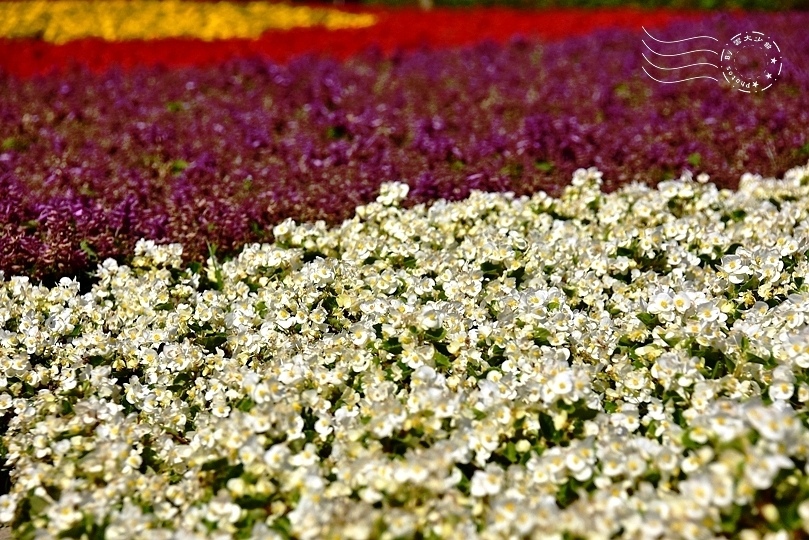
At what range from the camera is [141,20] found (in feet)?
38.8

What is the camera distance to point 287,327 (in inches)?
136

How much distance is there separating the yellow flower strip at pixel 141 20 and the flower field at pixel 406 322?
504 centimetres

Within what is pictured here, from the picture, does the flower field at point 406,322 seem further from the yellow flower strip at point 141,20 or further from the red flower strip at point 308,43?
the yellow flower strip at point 141,20

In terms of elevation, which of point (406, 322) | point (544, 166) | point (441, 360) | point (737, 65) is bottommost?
point (441, 360)

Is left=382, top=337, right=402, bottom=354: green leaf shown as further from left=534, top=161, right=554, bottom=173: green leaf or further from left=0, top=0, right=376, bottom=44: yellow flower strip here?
left=0, top=0, right=376, bottom=44: yellow flower strip

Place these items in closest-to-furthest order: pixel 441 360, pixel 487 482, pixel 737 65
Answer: pixel 487 482 → pixel 441 360 → pixel 737 65

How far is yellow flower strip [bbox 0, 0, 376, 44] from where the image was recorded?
11234 millimetres

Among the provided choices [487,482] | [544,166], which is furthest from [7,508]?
[544,166]

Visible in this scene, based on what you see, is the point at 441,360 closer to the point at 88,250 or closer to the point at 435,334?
the point at 435,334

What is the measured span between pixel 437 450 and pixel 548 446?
524 mm

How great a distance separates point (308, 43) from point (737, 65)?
5117 millimetres

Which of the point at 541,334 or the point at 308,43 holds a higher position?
the point at 308,43

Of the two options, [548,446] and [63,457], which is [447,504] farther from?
[63,457]

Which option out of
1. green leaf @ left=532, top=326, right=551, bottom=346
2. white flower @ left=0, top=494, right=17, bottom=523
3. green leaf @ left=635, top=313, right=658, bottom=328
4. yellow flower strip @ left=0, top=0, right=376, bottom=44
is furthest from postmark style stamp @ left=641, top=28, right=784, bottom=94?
white flower @ left=0, top=494, right=17, bottom=523
